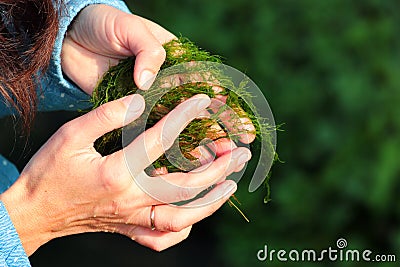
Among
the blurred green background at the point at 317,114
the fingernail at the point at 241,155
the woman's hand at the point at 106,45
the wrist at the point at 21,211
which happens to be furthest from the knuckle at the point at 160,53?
the blurred green background at the point at 317,114

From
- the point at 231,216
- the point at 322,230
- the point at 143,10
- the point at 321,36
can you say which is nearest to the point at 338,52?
the point at 321,36

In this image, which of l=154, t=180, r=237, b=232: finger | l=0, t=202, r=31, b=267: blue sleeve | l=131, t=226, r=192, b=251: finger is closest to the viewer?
l=0, t=202, r=31, b=267: blue sleeve

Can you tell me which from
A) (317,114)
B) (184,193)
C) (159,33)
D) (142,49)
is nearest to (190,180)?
(184,193)

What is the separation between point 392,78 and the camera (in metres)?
2.39

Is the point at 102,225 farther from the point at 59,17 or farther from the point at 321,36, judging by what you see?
the point at 321,36

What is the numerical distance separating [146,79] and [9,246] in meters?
0.36

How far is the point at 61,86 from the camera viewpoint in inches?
56.9

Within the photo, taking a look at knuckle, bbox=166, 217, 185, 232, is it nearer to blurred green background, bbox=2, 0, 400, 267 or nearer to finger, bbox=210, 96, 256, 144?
finger, bbox=210, 96, 256, 144

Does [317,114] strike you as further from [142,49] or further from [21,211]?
[21,211]

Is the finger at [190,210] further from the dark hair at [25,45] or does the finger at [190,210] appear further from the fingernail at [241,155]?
the dark hair at [25,45]

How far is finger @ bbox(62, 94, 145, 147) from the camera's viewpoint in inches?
45.1

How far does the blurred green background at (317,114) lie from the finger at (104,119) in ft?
4.67

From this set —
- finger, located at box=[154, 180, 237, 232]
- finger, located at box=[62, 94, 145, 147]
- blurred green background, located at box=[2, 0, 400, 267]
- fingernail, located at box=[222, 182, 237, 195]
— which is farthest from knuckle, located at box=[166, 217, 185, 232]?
blurred green background, located at box=[2, 0, 400, 267]

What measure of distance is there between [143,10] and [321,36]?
1049mm
